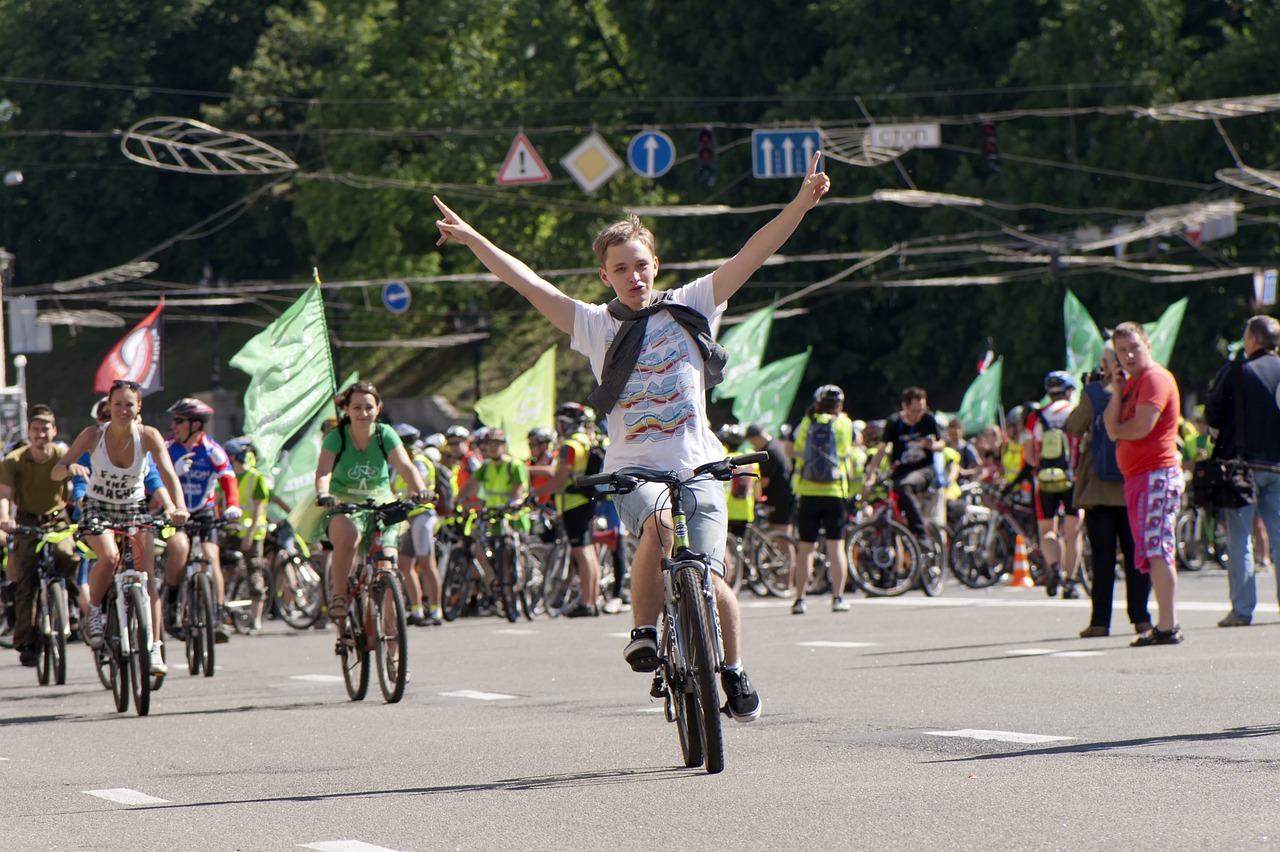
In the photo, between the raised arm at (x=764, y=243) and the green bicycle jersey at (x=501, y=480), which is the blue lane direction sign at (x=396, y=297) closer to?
the green bicycle jersey at (x=501, y=480)

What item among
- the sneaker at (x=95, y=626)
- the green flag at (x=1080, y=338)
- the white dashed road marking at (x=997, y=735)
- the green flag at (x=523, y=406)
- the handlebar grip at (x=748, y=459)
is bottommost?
the white dashed road marking at (x=997, y=735)

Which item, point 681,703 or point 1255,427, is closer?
point 681,703

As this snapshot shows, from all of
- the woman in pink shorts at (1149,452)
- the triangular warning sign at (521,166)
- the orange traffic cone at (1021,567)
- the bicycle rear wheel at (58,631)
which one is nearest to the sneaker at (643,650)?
the woman in pink shorts at (1149,452)

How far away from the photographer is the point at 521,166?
917 inches

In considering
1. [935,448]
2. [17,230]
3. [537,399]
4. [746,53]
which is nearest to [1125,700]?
[935,448]

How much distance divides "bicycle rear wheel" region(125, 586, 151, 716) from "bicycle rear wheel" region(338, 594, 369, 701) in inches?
40.1

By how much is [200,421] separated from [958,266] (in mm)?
29569

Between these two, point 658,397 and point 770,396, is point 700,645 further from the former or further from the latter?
point 770,396

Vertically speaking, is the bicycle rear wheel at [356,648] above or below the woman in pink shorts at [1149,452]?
below

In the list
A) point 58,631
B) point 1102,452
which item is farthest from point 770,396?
point 58,631

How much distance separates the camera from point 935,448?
756 inches

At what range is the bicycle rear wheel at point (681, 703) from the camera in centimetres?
664

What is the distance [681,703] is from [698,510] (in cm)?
66

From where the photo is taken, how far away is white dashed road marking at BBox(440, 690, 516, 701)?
10570 mm
